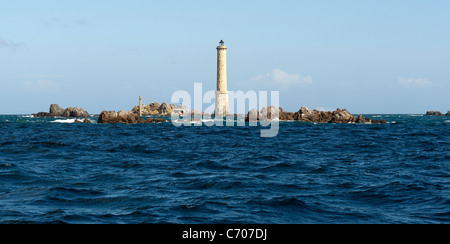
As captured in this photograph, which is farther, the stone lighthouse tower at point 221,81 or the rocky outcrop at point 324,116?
the stone lighthouse tower at point 221,81

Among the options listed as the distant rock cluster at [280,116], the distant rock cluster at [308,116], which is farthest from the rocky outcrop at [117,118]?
the distant rock cluster at [308,116]

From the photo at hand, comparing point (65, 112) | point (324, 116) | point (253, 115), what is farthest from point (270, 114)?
point (65, 112)

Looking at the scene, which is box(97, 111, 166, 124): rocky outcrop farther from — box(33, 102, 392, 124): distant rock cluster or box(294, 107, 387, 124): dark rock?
box(294, 107, 387, 124): dark rock

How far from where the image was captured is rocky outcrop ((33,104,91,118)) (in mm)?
130125

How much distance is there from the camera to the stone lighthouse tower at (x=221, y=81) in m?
84.0

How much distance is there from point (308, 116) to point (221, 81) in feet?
65.1

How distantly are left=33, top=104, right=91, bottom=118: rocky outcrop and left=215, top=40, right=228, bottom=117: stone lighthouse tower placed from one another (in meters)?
61.0

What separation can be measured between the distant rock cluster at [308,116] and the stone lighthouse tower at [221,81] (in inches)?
254

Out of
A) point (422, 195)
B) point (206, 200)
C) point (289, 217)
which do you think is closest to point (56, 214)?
point (206, 200)

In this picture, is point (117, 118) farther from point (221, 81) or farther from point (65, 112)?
point (65, 112)

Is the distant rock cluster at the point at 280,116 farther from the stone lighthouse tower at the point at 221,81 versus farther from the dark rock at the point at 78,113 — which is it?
the dark rock at the point at 78,113

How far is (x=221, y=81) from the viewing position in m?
84.8

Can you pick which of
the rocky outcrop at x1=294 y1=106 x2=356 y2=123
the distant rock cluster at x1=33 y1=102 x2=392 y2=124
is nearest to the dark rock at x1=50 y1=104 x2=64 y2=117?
the distant rock cluster at x1=33 y1=102 x2=392 y2=124
